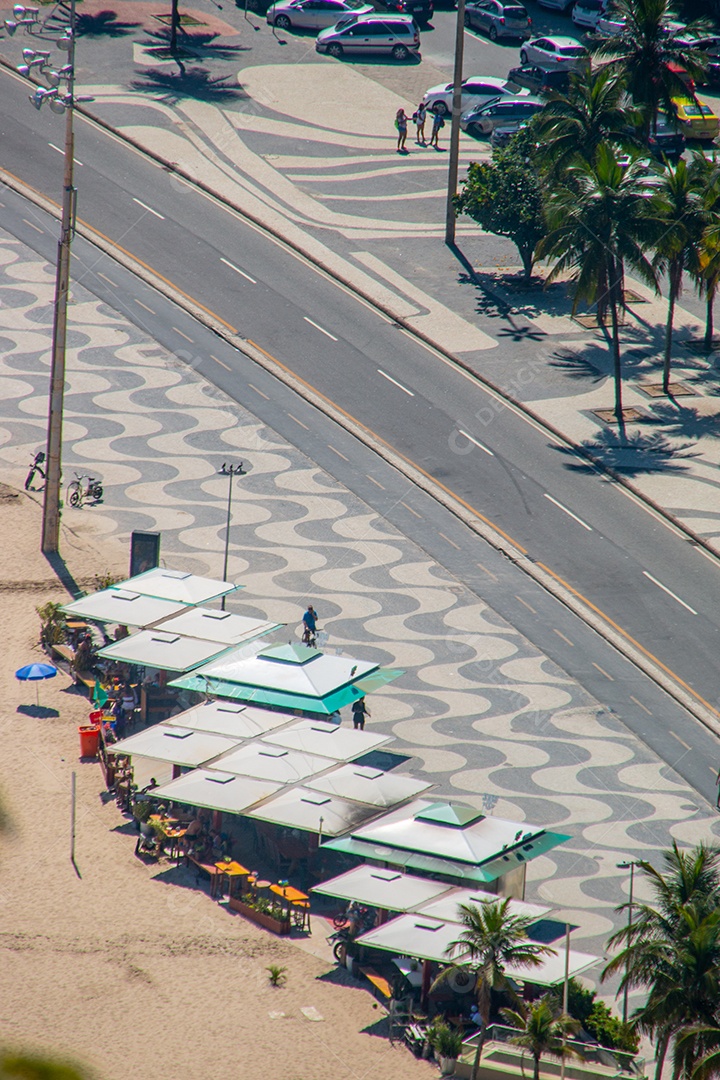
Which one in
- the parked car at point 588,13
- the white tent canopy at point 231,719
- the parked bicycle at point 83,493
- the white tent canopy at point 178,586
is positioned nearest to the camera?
the white tent canopy at point 231,719

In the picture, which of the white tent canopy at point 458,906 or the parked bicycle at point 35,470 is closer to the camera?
the white tent canopy at point 458,906

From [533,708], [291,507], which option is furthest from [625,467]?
[533,708]

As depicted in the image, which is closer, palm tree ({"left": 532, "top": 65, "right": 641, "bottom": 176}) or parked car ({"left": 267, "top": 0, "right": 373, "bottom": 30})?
palm tree ({"left": 532, "top": 65, "right": 641, "bottom": 176})

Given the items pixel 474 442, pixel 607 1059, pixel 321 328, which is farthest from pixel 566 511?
pixel 607 1059

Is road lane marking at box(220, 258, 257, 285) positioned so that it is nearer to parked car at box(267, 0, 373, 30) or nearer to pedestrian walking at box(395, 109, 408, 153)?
pedestrian walking at box(395, 109, 408, 153)

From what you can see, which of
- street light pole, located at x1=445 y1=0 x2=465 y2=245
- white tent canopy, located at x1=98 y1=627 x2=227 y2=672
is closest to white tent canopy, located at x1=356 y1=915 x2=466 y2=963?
white tent canopy, located at x1=98 y1=627 x2=227 y2=672

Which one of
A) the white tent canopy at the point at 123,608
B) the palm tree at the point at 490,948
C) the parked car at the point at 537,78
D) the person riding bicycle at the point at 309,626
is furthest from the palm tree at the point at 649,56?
the palm tree at the point at 490,948

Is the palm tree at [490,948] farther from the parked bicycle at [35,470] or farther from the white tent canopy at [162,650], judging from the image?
the parked bicycle at [35,470]
